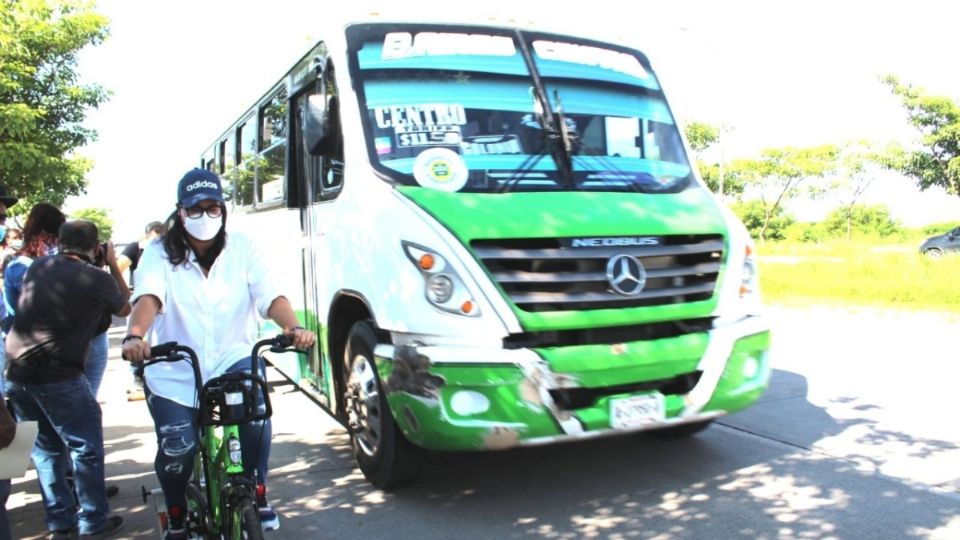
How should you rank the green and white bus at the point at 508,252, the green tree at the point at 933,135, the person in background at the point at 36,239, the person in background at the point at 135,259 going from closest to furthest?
the green and white bus at the point at 508,252 < the person in background at the point at 36,239 < the person in background at the point at 135,259 < the green tree at the point at 933,135

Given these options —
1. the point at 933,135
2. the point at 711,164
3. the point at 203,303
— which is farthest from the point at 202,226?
the point at 711,164

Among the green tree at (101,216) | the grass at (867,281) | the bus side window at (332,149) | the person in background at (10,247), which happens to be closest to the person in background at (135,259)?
the person in background at (10,247)

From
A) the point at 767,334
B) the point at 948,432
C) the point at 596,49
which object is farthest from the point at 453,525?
the point at 948,432

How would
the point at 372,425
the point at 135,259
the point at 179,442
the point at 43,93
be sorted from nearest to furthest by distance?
the point at 179,442, the point at 372,425, the point at 135,259, the point at 43,93

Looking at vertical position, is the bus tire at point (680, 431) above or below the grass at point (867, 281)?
below

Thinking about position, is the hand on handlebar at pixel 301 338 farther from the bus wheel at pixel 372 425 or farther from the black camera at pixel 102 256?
the black camera at pixel 102 256

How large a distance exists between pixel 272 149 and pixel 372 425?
10.1ft

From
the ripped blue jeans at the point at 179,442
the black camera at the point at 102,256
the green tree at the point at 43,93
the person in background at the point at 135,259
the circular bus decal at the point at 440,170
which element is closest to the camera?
the ripped blue jeans at the point at 179,442

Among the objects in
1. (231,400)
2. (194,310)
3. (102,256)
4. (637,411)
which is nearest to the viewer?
(231,400)

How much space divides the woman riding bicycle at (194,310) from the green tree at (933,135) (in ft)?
82.7

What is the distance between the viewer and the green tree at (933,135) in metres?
23.5

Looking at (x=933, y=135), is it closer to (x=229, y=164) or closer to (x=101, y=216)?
(x=229, y=164)

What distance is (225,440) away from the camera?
297 cm

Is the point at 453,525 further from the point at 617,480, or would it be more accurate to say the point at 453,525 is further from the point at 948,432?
the point at 948,432
